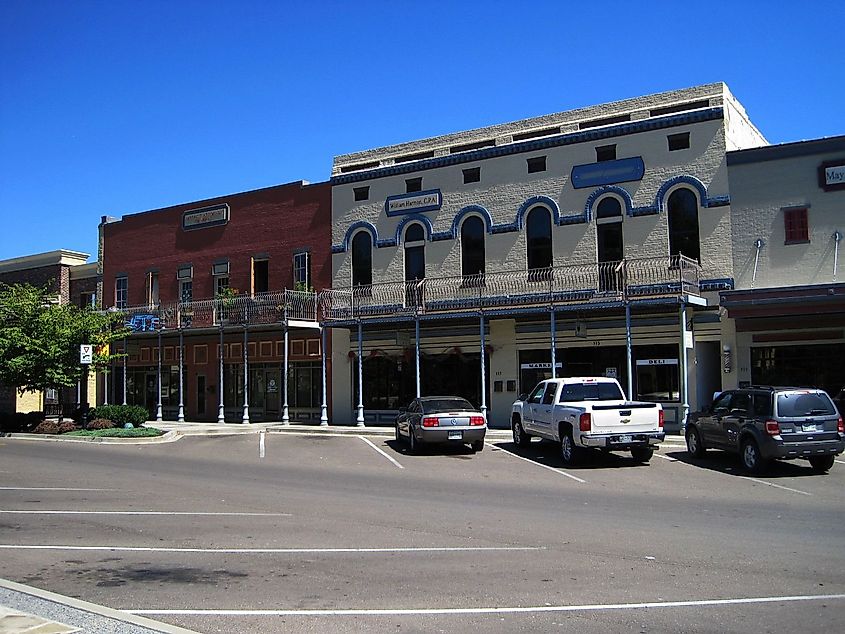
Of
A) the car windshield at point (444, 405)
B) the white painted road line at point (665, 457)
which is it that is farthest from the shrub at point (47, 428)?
the white painted road line at point (665, 457)

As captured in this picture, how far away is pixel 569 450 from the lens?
17.8 m

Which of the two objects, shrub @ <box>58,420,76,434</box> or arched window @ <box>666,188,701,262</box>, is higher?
arched window @ <box>666,188,701,262</box>

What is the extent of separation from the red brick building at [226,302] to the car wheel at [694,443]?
49.6 feet

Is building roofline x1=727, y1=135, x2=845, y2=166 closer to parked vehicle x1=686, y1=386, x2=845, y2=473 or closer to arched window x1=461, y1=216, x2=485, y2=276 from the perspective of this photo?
arched window x1=461, y1=216, x2=485, y2=276

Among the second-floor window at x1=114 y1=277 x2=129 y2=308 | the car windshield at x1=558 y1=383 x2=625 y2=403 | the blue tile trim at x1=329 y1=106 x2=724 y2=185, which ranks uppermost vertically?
the blue tile trim at x1=329 y1=106 x2=724 y2=185

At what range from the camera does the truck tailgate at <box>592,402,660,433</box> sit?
666 inches

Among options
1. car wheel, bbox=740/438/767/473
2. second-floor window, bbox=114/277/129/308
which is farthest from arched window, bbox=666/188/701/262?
second-floor window, bbox=114/277/129/308

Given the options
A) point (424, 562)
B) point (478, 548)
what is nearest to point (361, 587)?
point (424, 562)

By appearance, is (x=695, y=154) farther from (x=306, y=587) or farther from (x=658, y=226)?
(x=306, y=587)

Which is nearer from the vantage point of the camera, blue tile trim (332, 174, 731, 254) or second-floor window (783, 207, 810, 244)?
second-floor window (783, 207, 810, 244)

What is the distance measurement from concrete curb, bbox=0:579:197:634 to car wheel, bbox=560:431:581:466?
488 inches

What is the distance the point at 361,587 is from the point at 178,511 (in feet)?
18.0

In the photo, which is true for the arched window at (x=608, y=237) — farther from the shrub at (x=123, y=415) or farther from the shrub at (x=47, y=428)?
the shrub at (x=47, y=428)

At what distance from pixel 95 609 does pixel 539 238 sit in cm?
2289
